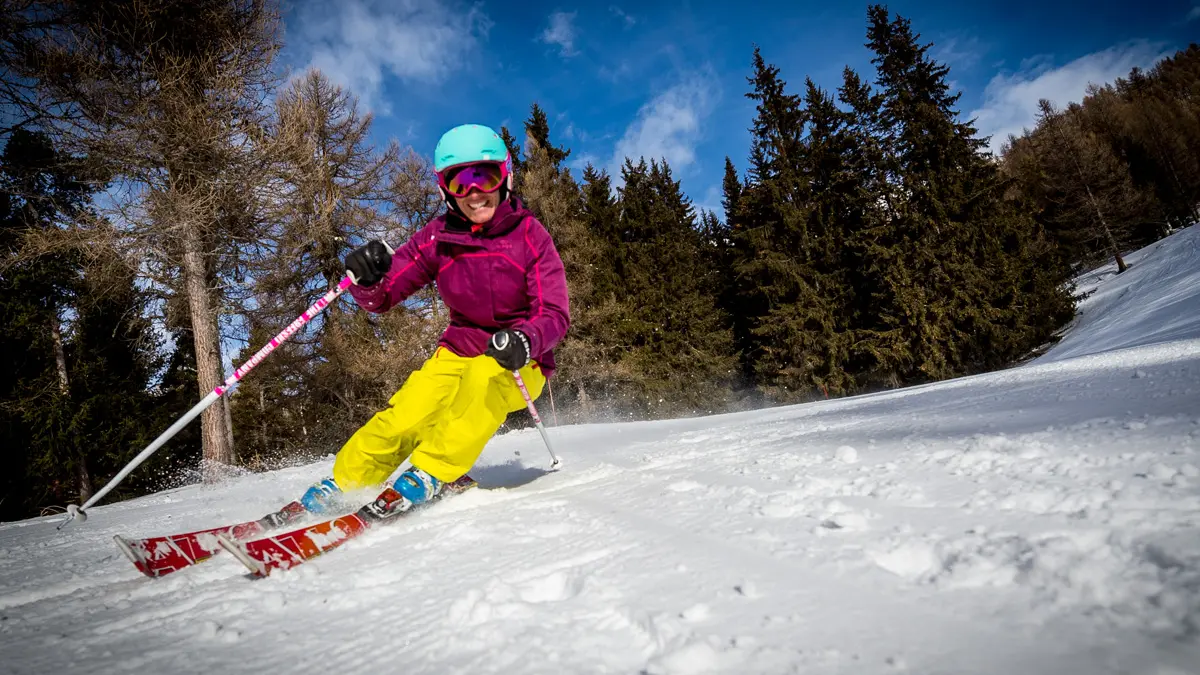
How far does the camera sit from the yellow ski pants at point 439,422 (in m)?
2.48

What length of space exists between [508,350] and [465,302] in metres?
0.71

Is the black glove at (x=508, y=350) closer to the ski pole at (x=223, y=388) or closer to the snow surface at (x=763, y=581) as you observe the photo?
the snow surface at (x=763, y=581)

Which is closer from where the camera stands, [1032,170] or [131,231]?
[131,231]

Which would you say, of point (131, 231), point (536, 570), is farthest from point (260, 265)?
point (536, 570)

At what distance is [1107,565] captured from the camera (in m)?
0.97

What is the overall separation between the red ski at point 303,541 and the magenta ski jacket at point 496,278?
952 millimetres

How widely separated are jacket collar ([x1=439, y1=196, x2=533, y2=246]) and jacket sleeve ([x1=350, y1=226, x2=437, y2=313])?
7.9 inches

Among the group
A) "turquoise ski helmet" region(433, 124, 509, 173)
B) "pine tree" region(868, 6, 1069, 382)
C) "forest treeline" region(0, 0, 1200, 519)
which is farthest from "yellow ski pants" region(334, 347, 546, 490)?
"pine tree" region(868, 6, 1069, 382)

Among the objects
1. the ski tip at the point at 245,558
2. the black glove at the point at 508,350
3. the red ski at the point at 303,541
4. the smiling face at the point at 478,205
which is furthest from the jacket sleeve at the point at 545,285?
the ski tip at the point at 245,558

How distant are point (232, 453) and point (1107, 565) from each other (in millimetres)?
10141

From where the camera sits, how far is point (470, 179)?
9.30 ft

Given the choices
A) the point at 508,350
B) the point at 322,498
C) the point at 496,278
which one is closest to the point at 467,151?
the point at 496,278

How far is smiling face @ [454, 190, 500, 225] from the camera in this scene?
9.38 feet

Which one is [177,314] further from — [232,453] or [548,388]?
[548,388]
